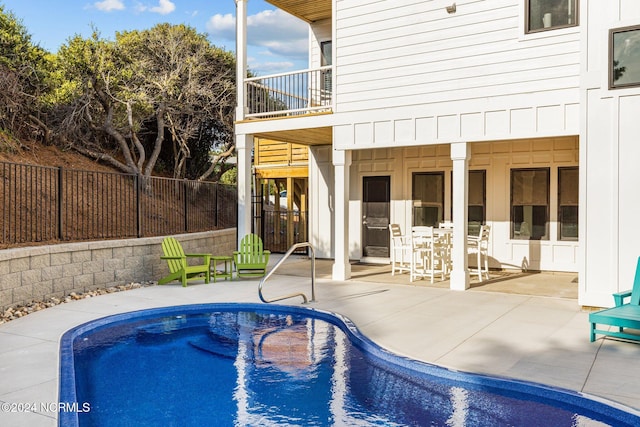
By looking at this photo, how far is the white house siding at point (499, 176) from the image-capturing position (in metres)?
10.6

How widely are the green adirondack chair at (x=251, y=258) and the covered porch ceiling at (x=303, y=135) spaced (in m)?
2.35

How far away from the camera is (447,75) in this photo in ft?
28.3

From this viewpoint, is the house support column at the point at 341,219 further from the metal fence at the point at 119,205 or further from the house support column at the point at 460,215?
the metal fence at the point at 119,205

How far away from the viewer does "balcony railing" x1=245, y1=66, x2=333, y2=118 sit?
1071cm

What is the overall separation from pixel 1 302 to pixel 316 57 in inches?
357

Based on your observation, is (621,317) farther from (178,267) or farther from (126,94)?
(126,94)

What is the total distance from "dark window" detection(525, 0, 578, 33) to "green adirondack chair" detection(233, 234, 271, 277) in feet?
20.4

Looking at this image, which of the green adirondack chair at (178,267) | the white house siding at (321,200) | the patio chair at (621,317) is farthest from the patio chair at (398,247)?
the patio chair at (621,317)

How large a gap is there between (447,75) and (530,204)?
390cm

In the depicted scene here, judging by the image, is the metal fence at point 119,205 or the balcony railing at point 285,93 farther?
the balcony railing at point 285,93

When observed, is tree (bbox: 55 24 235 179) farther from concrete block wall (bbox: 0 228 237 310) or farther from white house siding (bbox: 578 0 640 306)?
white house siding (bbox: 578 0 640 306)

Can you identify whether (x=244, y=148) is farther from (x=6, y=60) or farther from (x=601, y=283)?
(x=601, y=283)

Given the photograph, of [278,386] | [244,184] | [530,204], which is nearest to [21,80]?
[244,184]

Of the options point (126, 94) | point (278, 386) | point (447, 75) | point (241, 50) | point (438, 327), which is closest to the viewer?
point (278, 386)
